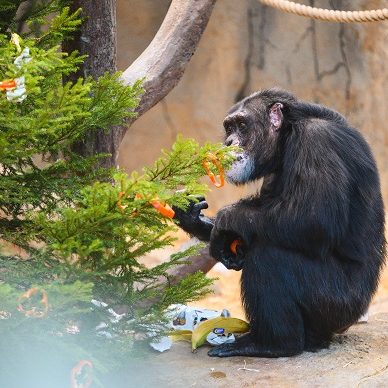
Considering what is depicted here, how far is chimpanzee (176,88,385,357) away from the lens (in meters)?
4.05

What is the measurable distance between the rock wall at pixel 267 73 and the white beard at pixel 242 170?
5145 millimetres

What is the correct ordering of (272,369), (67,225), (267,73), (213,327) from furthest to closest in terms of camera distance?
(267,73) < (213,327) < (272,369) < (67,225)

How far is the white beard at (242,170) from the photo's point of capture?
177 inches

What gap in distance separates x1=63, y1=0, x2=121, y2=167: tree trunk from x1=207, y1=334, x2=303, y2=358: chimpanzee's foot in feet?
4.24

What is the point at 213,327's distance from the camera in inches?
177

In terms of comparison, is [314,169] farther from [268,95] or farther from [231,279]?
[231,279]

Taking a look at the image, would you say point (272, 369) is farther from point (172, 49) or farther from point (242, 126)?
point (172, 49)

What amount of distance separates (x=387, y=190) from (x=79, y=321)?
24.7ft

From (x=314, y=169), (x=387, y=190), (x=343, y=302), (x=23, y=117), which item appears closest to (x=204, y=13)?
(x=314, y=169)

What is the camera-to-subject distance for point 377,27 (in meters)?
9.73

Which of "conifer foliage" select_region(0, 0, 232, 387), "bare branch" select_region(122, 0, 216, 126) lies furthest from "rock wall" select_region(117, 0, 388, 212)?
"conifer foliage" select_region(0, 0, 232, 387)

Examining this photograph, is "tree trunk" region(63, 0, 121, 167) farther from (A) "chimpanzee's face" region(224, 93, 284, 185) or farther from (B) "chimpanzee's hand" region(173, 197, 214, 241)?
(A) "chimpanzee's face" region(224, 93, 284, 185)

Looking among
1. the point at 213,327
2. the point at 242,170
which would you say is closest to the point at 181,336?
the point at 213,327

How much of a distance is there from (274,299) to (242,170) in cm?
80
